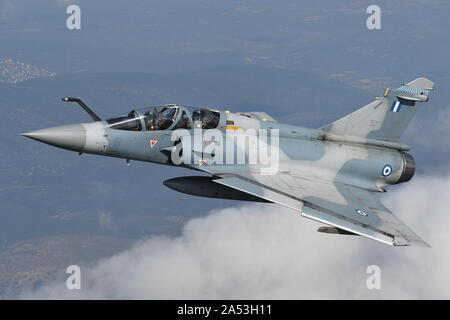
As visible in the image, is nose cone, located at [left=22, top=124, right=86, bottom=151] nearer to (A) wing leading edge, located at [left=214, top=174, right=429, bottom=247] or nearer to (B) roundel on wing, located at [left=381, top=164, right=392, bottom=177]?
(A) wing leading edge, located at [left=214, top=174, right=429, bottom=247]

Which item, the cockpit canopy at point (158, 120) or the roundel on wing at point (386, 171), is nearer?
the cockpit canopy at point (158, 120)

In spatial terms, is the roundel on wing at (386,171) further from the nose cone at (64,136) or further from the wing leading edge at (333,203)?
the nose cone at (64,136)

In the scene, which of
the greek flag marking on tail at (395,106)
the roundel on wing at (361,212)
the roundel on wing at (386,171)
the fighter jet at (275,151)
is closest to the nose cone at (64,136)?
the fighter jet at (275,151)

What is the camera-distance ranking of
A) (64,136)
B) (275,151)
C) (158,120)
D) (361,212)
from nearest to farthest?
(361,212) < (64,136) < (158,120) < (275,151)

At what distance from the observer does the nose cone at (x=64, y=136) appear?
69.1 ft

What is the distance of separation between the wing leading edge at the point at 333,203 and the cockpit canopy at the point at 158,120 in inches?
98.6

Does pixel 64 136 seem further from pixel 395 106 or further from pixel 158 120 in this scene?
pixel 395 106

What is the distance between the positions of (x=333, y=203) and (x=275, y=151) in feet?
10.8

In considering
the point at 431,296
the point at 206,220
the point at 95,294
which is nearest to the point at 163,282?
Answer: the point at 95,294

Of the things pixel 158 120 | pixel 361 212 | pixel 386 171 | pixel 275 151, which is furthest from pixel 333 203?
pixel 158 120

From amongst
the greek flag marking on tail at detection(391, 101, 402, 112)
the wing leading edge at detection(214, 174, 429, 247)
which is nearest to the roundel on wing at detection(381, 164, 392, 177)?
the wing leading edge at detection(214, 174, 429, 247)

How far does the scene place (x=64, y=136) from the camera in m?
21.3

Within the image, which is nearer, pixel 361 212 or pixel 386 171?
pixel 361 212

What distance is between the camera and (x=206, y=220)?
610 ft
